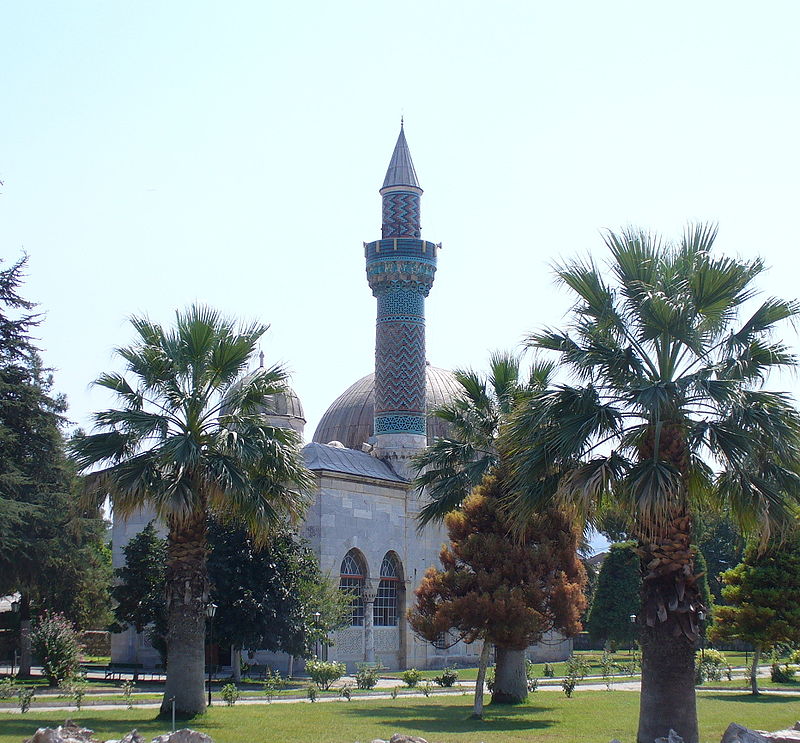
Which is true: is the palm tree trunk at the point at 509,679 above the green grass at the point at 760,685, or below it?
above

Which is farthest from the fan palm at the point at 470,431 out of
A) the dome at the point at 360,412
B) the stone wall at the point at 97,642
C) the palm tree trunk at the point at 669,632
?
the stone wall at the point at 97,642

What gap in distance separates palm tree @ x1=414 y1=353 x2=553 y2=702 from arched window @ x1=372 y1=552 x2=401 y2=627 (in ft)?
44.1

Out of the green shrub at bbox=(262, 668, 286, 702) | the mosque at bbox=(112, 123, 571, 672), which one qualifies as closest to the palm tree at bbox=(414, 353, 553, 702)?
the green shrub at bbox=(262, 668, 286, 702)

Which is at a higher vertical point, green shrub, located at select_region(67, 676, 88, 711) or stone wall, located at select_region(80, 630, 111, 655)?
green shrub, located at select_region(67, 676, 88, 711)

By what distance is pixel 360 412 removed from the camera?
47.0 m

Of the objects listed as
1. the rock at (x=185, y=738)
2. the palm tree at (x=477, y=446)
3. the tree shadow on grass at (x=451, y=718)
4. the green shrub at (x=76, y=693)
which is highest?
the palm tree at (x=477, y=446)

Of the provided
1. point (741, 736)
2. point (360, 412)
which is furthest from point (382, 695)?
point (360, 412)

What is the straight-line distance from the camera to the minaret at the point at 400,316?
36.8 meters

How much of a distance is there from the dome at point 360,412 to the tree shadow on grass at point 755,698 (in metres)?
21.7

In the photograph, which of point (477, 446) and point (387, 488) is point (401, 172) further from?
point (477, 446)

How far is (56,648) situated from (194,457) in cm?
1017

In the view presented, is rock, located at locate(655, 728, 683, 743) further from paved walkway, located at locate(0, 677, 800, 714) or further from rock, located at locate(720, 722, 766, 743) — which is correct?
paved walkway, located at locate(0, 677, 800, 714)

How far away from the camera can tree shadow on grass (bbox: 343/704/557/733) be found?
55.5ft

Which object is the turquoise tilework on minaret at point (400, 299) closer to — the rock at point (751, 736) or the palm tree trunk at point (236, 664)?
the palm tree trunk at point (236, 664)
